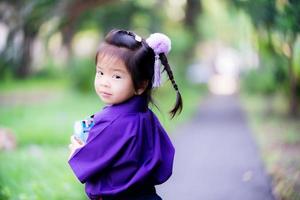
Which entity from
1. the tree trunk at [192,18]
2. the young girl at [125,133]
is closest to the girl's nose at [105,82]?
the young girl at [125,133]

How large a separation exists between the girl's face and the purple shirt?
53mm

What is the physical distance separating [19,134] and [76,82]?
763 cm

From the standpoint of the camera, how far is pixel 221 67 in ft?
106

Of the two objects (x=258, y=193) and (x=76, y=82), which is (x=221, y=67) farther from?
(x=258, y=193)

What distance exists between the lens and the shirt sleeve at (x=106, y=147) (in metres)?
2.65

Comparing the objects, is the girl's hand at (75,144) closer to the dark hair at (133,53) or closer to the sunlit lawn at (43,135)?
the dark hair at (133,53)

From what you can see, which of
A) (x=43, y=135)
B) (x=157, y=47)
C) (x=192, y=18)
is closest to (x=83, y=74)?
(x=192, y=18)

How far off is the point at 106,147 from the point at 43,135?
6871mm

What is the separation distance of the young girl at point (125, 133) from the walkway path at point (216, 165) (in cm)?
266

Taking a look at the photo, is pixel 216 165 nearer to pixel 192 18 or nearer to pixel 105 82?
pixel 105 82

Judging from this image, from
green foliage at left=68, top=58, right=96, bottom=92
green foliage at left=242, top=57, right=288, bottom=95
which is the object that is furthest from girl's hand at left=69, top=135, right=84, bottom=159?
green foliage at left=68, top=58, right=96, bottom=92

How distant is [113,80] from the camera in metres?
2.77

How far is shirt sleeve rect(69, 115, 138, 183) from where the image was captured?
2.65 metres

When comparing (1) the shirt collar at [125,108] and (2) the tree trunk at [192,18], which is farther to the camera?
(2) the tree trunk at [192,18]
